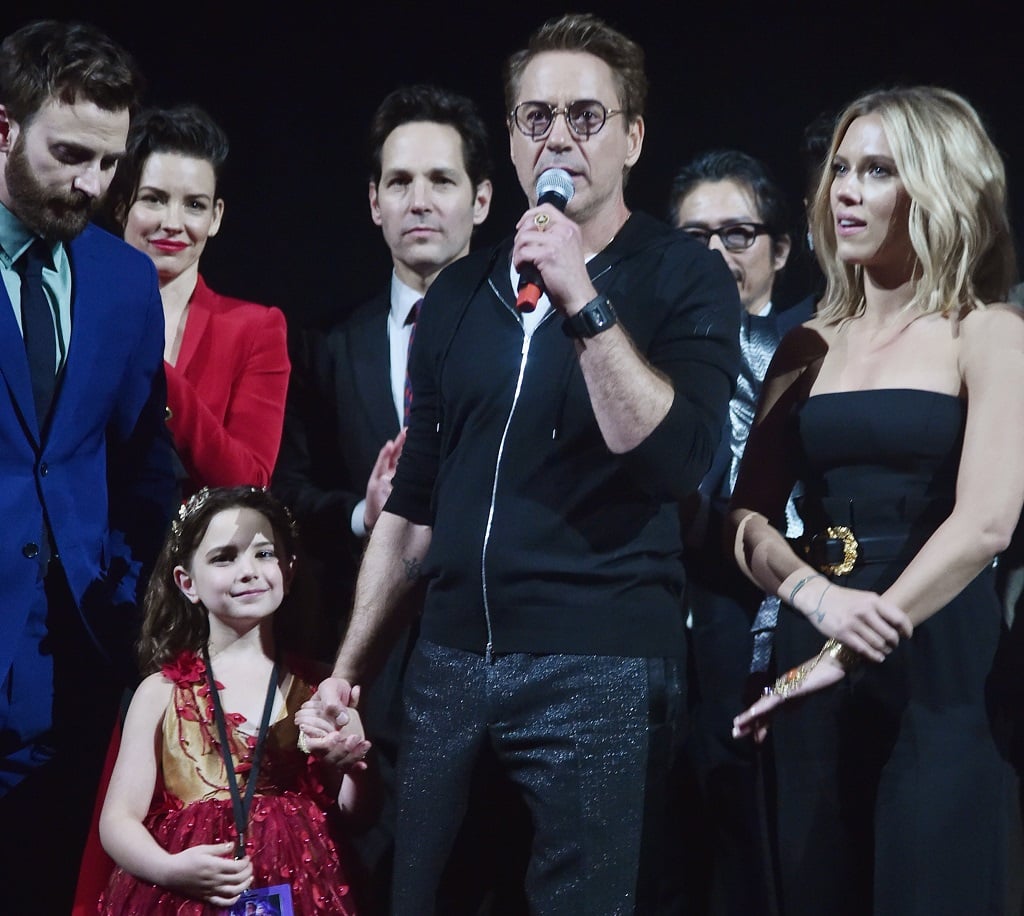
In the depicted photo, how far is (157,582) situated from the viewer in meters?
2.46

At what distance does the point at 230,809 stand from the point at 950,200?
1507 millimetres

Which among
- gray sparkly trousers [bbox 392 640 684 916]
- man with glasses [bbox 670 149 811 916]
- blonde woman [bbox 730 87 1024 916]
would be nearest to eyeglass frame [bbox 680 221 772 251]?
man with glasses [bbox 670 149 811 916]

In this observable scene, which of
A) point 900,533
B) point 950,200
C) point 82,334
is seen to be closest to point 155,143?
point 82,334

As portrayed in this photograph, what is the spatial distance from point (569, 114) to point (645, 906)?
111 centimetres

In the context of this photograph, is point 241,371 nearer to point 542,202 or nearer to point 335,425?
point 335,425

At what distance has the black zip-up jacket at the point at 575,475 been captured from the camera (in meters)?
1.81

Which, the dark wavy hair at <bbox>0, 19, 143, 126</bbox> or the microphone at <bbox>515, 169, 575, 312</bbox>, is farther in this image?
the dark wavy hair at <bbox>0, 19, 143, 126</bbox>

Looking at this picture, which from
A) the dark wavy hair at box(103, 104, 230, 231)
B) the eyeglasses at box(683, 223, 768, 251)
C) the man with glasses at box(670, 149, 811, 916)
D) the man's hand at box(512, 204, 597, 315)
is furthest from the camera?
the eyeglasses at box(683, 223, 768, 251)

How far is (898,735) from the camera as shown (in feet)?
6.39

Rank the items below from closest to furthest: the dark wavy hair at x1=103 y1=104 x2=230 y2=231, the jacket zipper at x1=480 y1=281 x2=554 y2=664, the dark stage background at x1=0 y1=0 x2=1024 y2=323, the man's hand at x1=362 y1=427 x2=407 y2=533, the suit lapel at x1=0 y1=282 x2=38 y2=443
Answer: the jacket zipper at x1=480 y1=281 x2=554 y2=664 < the suit lapel at x1=0 y1=282 x2=38 y2=443 < the man's hand at x1=362 y1=427 x2=407 y2=533 < the dark wavy hair at x1=103 y1=104 x2=230 y2=231 < the dark stage background at x1=0 y1=0 x2=1024 y2=323

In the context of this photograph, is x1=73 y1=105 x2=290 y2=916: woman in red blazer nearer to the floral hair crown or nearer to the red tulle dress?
the floral hair crown

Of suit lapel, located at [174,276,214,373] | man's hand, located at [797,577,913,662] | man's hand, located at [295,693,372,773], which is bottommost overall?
man's hand, located at [295,693,372,773]

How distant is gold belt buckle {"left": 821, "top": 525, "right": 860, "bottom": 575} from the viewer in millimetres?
2033

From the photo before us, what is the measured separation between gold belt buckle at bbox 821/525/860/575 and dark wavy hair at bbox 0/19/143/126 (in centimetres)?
139
